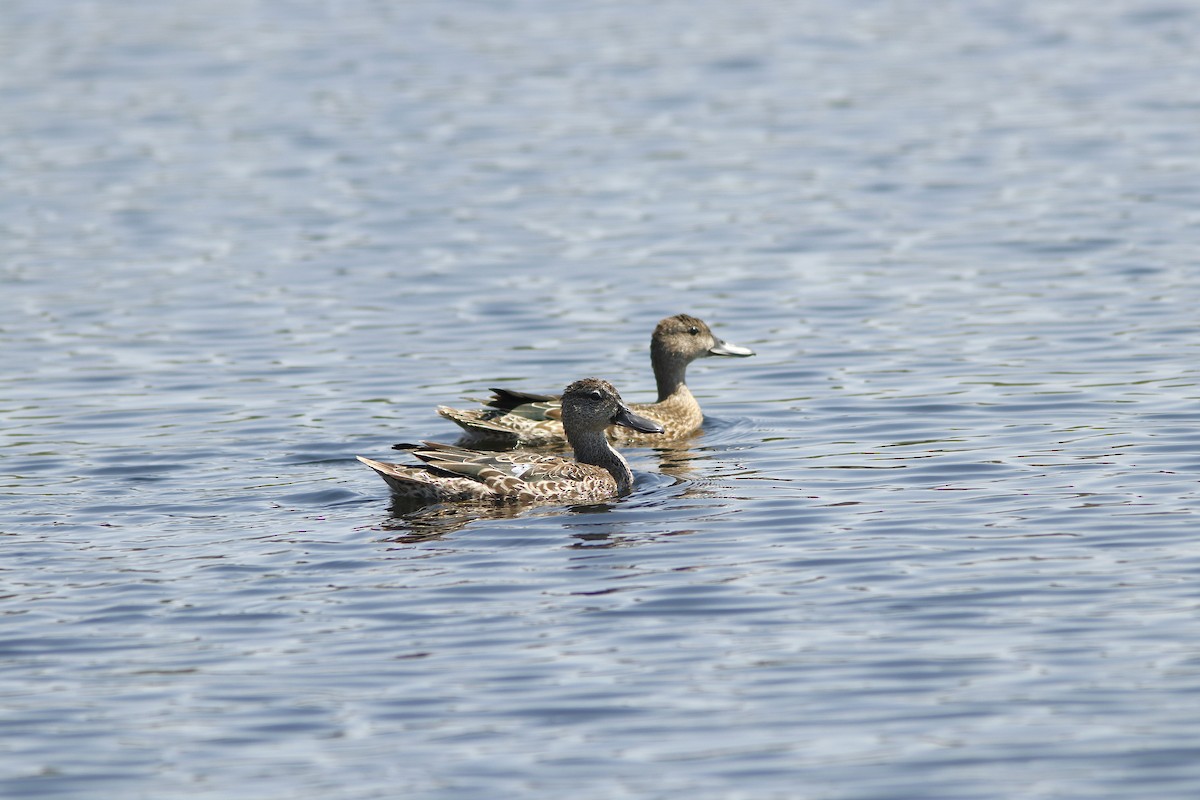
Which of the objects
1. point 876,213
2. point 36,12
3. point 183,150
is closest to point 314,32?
point 36,12

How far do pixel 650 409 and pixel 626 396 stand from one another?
142 centimetres

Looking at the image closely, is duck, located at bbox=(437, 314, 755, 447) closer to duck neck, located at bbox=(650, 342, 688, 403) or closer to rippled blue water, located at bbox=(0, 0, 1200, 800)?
duck neck, located at bbox=(650, 342, 688, 403)

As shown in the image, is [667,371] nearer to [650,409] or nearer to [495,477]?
[650,409]

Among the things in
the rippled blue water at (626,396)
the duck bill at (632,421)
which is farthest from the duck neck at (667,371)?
the duck bill at (632,421)


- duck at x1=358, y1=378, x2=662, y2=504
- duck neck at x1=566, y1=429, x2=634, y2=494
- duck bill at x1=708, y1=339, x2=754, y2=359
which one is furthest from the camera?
duck bill at x1=708, y1=339, x2=754, y2=359

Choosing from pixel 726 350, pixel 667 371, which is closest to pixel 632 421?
pixel 667 371

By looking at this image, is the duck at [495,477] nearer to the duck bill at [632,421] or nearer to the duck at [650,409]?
the duck bill at [632,421]

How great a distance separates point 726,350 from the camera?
1723 centimetres

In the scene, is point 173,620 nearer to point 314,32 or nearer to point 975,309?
point 975,309

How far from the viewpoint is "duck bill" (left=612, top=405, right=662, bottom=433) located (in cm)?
1449

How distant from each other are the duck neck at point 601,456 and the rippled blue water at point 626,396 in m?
0.40

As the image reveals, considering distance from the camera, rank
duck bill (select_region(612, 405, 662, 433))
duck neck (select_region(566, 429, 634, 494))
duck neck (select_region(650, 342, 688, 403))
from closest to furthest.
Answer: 1. duck neck (select_region(566, 429, 634, 494))
2. duck bill (select_region(612, 405, 662, 433))
3. duck neck (select_region(650, 342, 688, 403))

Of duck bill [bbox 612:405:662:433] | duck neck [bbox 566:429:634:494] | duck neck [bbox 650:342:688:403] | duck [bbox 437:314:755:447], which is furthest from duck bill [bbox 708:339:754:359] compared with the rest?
duck neck [bbox 566:429:634:494]

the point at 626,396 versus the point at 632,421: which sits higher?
the point at 632,421
